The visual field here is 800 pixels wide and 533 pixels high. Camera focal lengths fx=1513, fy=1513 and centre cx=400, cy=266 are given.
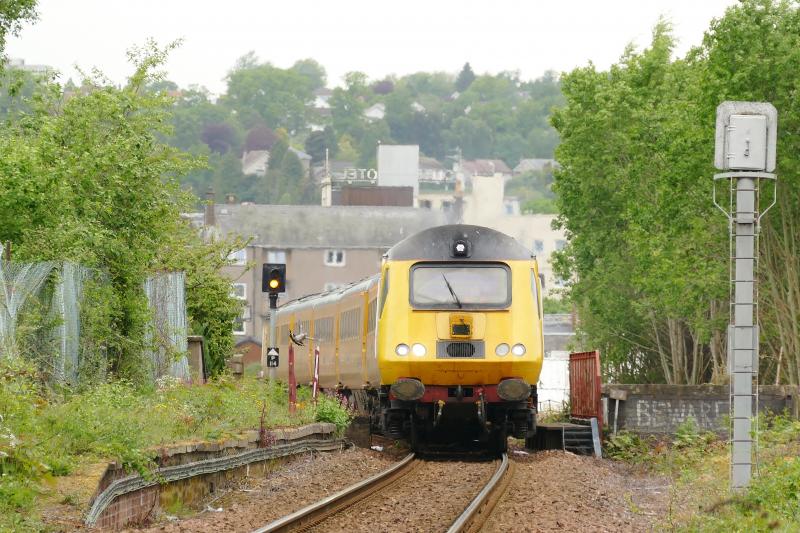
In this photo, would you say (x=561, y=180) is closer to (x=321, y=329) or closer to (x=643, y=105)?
(x=643, y=105)

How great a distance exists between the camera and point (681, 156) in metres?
35.5

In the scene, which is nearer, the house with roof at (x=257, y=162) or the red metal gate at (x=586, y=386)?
the red metal gate at (x=586, y=386)

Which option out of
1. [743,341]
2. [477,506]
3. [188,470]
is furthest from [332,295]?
[743,341]

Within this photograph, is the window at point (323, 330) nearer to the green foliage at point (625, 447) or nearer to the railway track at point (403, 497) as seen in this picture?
the green foliage at point (625, 447)

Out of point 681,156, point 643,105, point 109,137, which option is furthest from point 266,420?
point 643,105

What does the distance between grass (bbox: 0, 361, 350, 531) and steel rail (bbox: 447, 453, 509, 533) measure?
2.99m

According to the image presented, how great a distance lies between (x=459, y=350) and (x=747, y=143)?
22.8 feet

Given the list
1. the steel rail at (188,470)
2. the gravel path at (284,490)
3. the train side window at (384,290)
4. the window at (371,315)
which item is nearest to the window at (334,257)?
the window at (371,315)

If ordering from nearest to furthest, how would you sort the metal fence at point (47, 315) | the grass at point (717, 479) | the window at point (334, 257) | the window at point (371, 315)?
the grass at point (717, 479)
the metal fence at point (47, 315)
the window at point (371, 315)
the window at point (334, 257)

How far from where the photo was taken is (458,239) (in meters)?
21.3

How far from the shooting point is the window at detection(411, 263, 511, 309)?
21.0 metres

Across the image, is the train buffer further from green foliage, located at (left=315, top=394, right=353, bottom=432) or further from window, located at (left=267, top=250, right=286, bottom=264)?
window, located at (left=267, top=250, right=286, bottom=264)

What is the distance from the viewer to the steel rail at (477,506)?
43.9 ft

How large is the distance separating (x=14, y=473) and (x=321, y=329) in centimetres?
1982
